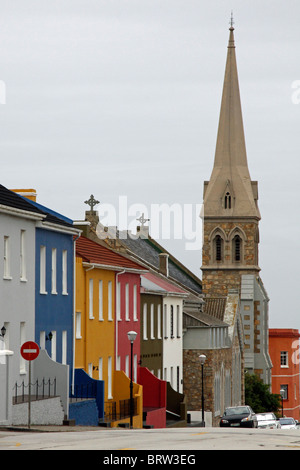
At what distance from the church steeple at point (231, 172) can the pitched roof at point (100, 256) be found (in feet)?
200

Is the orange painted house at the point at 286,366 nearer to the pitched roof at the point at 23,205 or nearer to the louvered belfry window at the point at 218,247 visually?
the louvered belfry window at the point at 218,247

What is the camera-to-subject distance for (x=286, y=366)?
13112cm

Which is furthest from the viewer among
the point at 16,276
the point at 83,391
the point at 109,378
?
the point at 109,378

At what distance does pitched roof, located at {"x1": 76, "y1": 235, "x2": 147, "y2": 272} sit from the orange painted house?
74.6 metres

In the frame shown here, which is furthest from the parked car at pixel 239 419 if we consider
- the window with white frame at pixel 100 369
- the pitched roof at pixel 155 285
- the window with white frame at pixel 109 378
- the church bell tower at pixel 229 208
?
the church bell tower at pixel 229 208

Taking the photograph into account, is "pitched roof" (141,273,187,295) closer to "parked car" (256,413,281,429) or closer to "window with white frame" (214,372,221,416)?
"parked car" (256,413,281,429)

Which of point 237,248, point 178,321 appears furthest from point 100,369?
point 237,248

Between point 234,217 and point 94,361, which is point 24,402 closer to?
point 94,361

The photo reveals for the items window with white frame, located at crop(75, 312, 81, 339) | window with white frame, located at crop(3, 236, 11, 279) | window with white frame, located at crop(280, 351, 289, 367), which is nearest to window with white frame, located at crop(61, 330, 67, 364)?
window with white frame, located at crop(75, 312, 81, 339)

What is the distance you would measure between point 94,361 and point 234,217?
70.7 meters

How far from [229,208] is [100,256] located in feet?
223

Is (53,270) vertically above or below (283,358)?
above

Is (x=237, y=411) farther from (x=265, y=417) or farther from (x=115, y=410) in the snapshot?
(x=115, y=410)
